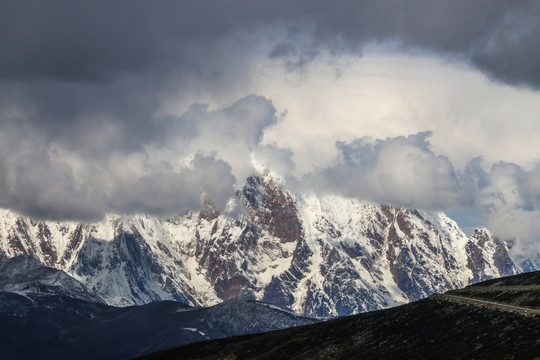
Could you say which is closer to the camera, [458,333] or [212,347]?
[458,333]

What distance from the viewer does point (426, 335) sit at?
467 feet

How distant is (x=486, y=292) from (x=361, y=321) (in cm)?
2805

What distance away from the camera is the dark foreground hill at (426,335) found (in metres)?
122

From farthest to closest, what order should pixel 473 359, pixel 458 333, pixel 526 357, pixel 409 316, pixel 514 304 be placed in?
pixel 409 316 < pixel 514 304 < pixel 458 333 < pixel 473 359 < pixel 526 357

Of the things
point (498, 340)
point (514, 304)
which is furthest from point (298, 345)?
point (498, 340)

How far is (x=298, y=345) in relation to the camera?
566 feet

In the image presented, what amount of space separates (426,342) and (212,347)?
67.4 m

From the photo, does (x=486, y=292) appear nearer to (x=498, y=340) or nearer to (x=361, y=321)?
(x=361, y=321)

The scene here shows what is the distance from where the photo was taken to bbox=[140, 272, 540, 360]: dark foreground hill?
12175cm

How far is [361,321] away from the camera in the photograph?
181250 mm

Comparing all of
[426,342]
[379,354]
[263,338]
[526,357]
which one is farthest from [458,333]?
[263,338]

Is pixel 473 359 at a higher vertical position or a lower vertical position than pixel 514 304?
lower

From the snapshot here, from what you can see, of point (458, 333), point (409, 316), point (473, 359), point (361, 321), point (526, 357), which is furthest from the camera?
point (361, 321)

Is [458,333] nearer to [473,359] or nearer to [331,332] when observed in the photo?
[473,359]
